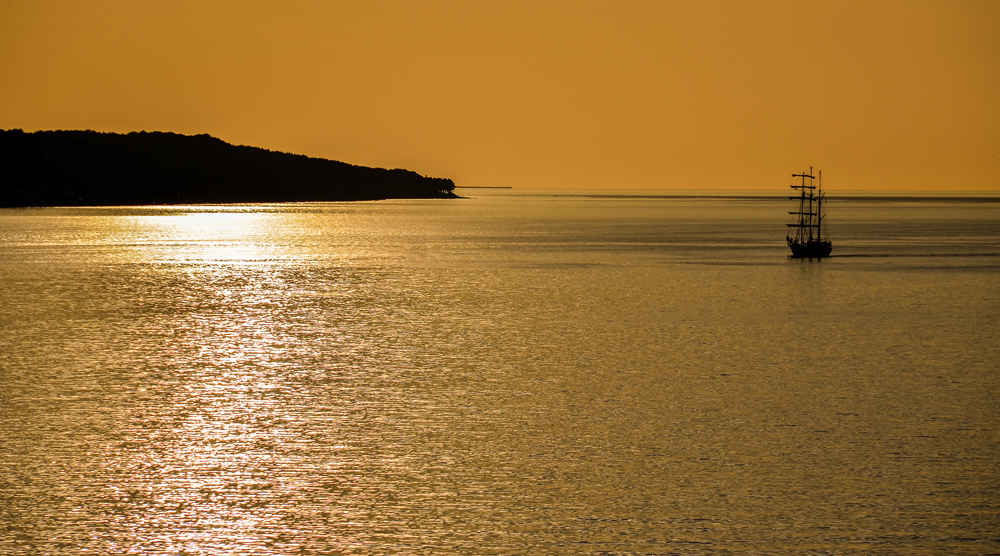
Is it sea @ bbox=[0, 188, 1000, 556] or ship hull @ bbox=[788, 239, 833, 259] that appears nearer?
sea @ bbox=[0, 188, 1000, 556]

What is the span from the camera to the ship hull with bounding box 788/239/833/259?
8844 centimetres

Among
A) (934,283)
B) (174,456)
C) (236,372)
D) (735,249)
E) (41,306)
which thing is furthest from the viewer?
(735,249)

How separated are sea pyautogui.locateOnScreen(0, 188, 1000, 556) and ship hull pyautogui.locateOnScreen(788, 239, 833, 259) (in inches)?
1209

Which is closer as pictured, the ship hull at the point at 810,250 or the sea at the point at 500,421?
the sea at the point at 500,421

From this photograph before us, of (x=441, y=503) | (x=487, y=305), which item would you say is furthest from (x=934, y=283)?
(x=441, y=503)

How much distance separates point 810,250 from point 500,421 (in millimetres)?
69122

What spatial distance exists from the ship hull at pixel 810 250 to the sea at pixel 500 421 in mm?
30702

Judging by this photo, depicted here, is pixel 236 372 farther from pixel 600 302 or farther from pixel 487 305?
pixel 600 302

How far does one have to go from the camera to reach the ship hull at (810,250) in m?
88.4

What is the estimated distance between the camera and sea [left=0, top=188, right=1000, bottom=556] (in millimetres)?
17250

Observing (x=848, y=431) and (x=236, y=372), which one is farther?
(x=236, y=372)

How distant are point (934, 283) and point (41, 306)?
4889 centimetres

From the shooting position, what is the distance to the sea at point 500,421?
17250mm

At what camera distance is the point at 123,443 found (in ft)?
74.3
